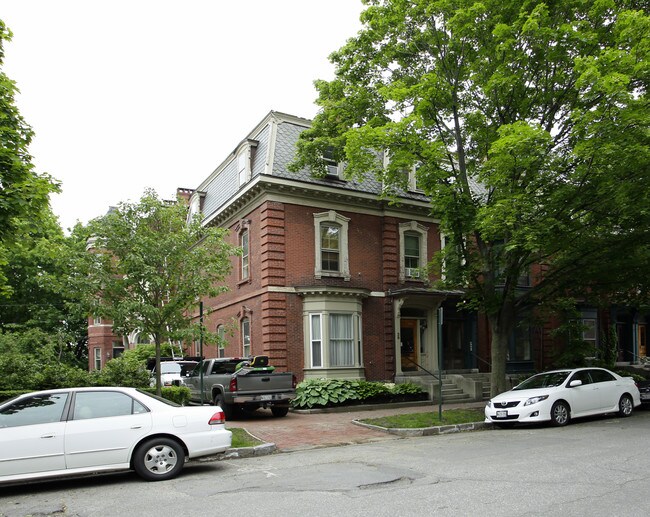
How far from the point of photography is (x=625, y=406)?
15.5 meters

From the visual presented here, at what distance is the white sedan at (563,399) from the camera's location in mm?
13688

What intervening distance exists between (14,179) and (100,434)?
14.6 feet

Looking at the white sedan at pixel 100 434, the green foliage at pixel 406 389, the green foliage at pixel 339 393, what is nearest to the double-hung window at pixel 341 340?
the green foliage at pixel 339 393

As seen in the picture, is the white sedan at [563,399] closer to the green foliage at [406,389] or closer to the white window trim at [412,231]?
the green foliage at [406,389]

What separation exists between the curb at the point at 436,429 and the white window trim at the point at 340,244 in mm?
7640

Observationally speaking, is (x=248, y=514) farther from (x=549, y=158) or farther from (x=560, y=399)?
(x=549, y=158)

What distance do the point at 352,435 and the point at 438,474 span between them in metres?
5.39

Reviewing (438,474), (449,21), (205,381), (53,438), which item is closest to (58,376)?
(205,381)

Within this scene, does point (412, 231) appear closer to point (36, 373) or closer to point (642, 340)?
point (36, 373)

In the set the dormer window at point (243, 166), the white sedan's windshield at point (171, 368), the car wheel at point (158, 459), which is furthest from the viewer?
the white sedan's windshield at point (171, 368)

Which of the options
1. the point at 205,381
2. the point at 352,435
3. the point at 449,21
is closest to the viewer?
the point at 352,435

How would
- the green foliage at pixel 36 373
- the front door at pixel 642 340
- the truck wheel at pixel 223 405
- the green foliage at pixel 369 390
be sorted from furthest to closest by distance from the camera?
the front door at pixel 642 340 < the green foliage at pixel 369 390 < the truck wheel at pixel 223 405 < the green foliage at pixel 36 373

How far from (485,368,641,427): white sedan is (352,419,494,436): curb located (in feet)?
1.05

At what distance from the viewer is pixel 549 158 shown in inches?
559
